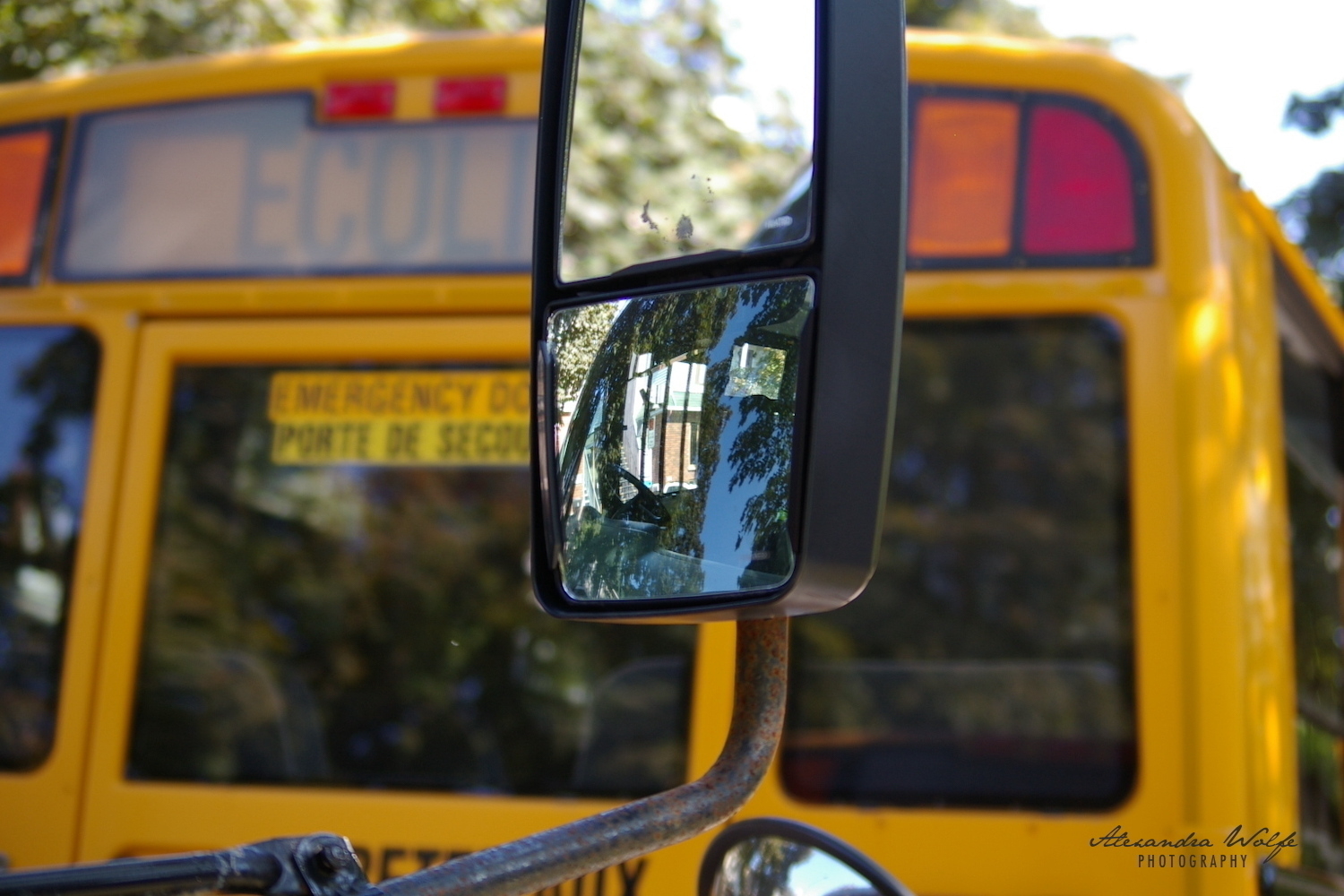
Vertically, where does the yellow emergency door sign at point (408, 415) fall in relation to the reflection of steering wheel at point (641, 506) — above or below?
above

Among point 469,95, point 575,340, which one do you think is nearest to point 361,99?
point 469,95

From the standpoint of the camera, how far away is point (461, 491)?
7.82 feet

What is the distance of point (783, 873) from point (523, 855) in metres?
0.40

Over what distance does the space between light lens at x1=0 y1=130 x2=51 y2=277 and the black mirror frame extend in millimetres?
2040

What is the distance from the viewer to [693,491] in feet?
2.84

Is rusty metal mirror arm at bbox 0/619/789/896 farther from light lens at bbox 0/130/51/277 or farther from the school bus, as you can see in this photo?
light lens at bbox 0/130/51/277

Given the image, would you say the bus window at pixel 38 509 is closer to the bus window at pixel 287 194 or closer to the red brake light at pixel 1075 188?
the bus window at pixel 287 194

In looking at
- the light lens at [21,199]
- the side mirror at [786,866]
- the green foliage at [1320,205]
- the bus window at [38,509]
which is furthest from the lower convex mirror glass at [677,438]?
the green foliage at [1320,205]

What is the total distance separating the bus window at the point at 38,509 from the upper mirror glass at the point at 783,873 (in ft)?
4.97

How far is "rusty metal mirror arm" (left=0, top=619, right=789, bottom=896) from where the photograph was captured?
0.78m

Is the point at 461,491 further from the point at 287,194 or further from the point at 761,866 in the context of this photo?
the point at 761,866

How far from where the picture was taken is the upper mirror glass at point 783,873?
114cm

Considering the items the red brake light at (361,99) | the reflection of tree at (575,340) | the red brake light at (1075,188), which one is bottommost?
the reflection of tree at (575,340)

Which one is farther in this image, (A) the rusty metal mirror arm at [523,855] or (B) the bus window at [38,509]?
(B) the bus window at [38,509]
